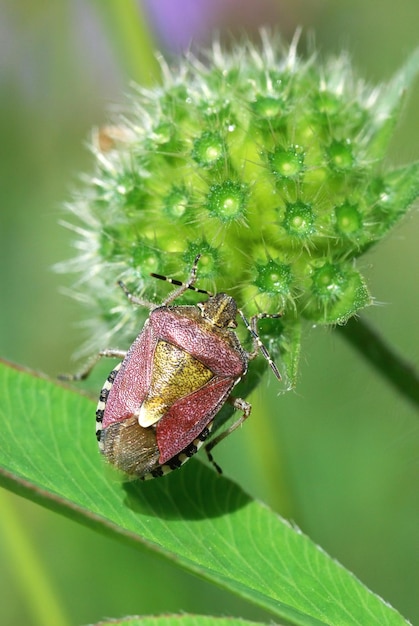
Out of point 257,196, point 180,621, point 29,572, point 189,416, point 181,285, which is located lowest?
point 29,572

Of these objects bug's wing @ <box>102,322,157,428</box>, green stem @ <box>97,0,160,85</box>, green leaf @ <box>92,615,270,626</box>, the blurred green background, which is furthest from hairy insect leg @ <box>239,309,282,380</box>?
green stem @ <box>97,0,160,85</box>

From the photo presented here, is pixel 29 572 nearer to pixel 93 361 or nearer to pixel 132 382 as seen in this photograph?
pixel 93 361

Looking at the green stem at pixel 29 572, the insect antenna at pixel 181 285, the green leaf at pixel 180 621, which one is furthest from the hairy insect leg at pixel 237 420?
the green stem at pixel 29 572

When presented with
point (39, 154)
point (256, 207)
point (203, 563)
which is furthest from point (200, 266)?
point (39, 154)

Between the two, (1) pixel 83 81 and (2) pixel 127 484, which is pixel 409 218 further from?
(1) pixel 83 81

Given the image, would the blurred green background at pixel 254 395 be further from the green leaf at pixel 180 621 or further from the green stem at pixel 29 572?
the green leaf at pixel 180 621

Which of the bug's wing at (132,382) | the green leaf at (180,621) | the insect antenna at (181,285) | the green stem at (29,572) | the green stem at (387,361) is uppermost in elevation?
the green stem at (387,361)

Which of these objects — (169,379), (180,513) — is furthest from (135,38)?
(180,513)
